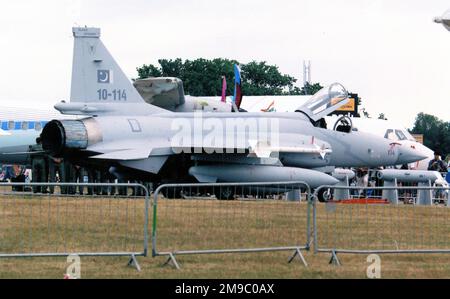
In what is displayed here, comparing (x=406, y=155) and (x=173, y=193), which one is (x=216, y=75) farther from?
(x=173, y=193)

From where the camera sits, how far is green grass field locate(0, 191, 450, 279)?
12844mm

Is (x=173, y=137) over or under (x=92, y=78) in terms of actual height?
under

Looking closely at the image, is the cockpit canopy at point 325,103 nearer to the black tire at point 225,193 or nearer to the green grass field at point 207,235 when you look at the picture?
the black tire at point 225,193

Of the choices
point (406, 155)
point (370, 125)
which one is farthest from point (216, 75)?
point (406, 155)

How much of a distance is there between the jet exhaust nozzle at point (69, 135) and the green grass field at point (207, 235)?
40.3 ft

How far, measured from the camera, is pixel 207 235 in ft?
43.7

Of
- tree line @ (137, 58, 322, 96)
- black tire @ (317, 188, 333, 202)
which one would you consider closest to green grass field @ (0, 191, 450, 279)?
black tire @ (317, 188, 333, 202)

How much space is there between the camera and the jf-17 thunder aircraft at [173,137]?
2731 cm

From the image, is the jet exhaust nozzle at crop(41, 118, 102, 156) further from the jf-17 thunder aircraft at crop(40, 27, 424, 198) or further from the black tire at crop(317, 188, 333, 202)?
the black tire at crop(317, 188, 333, 202)

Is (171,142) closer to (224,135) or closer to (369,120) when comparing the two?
(224,135)

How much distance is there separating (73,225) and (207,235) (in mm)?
1838

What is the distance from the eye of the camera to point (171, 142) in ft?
94.0

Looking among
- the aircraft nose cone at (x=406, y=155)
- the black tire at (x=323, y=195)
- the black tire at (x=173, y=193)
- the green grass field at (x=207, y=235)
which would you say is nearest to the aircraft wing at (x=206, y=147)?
the black tire at (x=323, y=195)

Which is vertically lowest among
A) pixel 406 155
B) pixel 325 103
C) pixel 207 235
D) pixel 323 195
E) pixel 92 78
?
pixel 207 235
